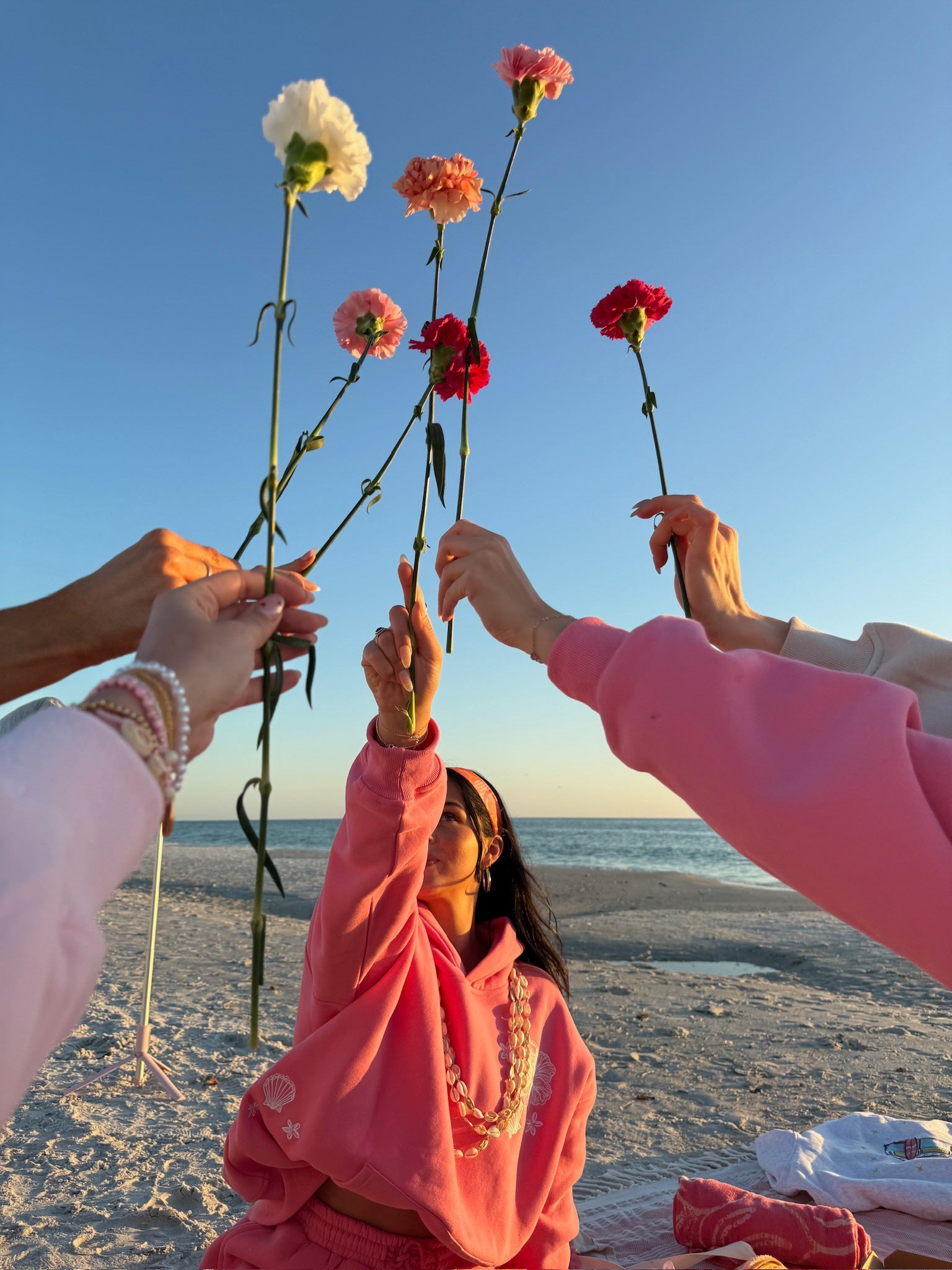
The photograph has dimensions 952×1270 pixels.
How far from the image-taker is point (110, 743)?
0.79 metres

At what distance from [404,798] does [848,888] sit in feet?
4.15

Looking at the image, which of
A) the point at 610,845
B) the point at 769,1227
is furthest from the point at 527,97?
the point at 610,845

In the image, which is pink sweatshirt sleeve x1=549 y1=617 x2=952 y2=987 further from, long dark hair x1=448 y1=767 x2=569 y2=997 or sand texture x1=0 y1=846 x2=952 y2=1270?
sand texture x1=0 y1=846 x2=952 y2=1270

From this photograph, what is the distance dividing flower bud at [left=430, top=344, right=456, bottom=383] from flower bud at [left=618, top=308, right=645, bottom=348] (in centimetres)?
53

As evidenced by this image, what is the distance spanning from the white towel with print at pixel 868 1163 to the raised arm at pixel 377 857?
2.50 metres

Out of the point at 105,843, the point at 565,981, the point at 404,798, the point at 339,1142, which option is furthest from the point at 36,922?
the point at 565,981

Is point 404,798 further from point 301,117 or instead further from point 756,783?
point 301,117

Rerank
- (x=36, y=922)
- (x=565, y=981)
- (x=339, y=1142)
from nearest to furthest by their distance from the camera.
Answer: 1. (x=36, y=922)
2. (x=339, y=1142)
3. (x=565, y=981)

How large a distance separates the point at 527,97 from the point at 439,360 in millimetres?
512

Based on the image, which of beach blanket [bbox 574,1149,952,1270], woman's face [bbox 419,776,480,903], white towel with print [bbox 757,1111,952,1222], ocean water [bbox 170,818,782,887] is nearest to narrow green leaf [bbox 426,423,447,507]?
woman's face [bbox 419,776,480,903]

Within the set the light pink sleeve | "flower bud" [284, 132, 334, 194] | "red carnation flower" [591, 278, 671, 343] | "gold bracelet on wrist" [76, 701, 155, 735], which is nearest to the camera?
the light pink sleeve

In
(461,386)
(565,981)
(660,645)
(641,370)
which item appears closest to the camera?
(660,645)

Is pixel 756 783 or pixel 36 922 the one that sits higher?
pixel 756 783

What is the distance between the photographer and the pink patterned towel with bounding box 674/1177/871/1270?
2846 mm
